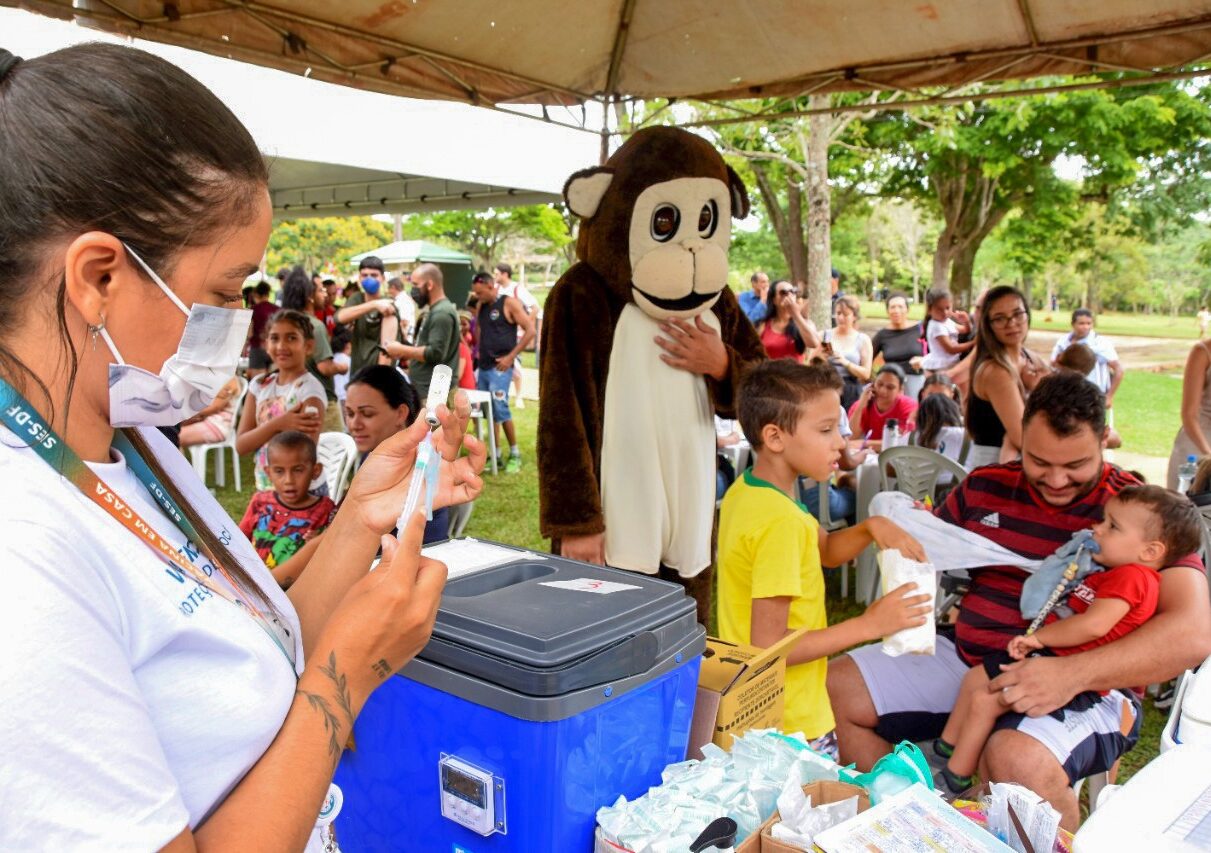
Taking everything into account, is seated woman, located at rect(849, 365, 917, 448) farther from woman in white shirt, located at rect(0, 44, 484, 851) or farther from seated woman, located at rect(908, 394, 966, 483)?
woman in white shirt, located at rect(0, 44, 484, 851)

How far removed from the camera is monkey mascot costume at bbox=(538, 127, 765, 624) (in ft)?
9.05

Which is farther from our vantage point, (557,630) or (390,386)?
(390,386)

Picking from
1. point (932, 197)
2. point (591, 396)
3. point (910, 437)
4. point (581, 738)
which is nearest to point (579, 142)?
point (910, 437)

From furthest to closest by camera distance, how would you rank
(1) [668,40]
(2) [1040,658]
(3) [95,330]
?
(1) [668,40] → (2) [1040,658] → (3) [95,330]

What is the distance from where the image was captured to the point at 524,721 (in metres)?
1.24

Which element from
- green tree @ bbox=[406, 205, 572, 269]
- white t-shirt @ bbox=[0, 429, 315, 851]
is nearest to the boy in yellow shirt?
white t-shirt @ bbox=[0, 429, 315, 851]

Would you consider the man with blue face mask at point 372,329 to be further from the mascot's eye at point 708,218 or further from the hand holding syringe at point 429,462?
the hand holding syringe at point 429,462

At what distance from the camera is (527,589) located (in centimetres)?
155

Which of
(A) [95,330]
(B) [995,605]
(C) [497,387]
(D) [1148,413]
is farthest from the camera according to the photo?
(D) [1148,413]

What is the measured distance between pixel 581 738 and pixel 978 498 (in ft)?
5.46

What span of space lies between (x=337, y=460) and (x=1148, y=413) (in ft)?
39.6

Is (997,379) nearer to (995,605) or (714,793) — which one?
(995,605)

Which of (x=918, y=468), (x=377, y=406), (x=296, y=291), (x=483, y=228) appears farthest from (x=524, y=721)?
(x=483, y=228)

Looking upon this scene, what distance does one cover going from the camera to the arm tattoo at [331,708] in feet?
2.97
